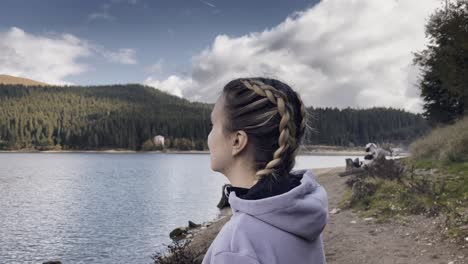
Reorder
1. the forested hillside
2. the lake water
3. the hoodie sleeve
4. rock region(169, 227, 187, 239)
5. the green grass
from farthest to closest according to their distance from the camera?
the forested hillside
rock region(169, 227, 187, 239)
the lake water
the green grass
the hoodie sleeve

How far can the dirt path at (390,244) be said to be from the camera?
7222 millimetres

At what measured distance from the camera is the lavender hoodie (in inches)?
55.2

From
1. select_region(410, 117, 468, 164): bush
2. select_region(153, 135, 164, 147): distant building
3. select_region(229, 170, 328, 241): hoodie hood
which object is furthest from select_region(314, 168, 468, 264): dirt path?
select_region(153, 135, 164, 147): distant building

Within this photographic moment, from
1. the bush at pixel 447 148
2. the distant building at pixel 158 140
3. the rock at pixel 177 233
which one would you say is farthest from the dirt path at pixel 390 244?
the distant building at pixel 158 140

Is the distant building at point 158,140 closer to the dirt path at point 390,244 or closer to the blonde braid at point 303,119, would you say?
the dirt path at point 390,244

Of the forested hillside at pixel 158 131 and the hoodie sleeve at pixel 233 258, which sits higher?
the forested hillside at pixel 158 131

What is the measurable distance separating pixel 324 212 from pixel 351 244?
7561mm

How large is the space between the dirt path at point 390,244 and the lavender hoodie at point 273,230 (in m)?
5.97

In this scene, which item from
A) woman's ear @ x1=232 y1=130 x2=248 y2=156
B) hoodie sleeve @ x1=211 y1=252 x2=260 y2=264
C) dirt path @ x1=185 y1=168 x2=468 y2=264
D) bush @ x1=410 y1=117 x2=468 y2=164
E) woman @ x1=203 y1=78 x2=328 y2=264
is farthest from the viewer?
bush @ x1=410 y1=117 x2=468 y2=164

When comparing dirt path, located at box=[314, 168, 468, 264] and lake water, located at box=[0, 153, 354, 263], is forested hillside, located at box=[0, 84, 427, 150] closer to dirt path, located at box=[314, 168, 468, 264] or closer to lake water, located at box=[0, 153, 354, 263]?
lake water, located at box=[0, 153, 354, 263]

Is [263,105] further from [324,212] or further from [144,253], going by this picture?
[144,253]

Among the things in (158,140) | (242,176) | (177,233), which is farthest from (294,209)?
(158,140)

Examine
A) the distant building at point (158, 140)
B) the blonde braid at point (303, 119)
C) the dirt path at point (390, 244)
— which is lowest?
the dirt path at point (390, 244)

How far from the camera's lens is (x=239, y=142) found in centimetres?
160
